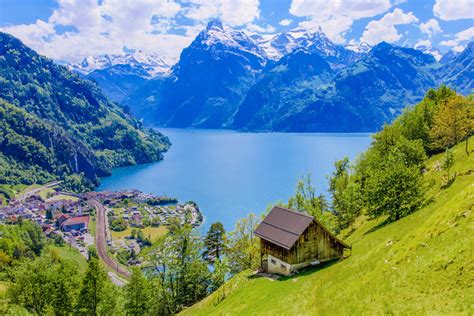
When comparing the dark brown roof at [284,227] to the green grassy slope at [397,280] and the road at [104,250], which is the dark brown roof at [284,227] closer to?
the green grassy slope at [397,280]

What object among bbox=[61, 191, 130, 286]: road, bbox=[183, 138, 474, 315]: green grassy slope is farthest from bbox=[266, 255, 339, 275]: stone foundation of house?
bbox=[61, 191, 130, 286]: road

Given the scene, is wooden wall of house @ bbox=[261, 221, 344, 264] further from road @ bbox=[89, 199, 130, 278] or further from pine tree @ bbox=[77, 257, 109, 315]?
road @ bbox=[89, 199, 130, 278]

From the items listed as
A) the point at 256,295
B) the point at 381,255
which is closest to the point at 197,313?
the point at 256,295

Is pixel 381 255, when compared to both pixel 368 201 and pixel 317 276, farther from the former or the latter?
pixel 368 201

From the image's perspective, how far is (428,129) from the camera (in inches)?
3110

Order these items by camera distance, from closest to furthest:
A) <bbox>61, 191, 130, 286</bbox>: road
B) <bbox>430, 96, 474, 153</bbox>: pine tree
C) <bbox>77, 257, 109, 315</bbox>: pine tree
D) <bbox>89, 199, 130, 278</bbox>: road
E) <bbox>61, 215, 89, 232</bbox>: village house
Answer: <bbox>77, 257, 109, 315</bbox>: pine tree → <bbox>430, 96, 474, 153</bbox>: pine tree → <bbox>61, 191, 130, 286</bbox>: road → <bbox>89, 199, 130, 278</bbox>: road → <bbox>61, 215, 89, 232</bbox>: village house

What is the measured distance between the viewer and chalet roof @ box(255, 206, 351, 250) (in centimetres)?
4278

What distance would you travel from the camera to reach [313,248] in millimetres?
43438

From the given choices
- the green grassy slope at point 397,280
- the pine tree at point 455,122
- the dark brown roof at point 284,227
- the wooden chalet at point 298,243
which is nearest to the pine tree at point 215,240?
the dark brown roof at point 284,227

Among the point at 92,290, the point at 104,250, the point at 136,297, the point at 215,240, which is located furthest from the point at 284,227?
the point at 104,250

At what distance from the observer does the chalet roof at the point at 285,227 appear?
42781mm

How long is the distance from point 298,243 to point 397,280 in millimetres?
18457

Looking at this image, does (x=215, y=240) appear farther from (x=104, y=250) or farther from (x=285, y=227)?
(x=104, y=250)

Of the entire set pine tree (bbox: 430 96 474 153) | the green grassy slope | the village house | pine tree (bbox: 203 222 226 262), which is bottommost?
the green grassy slope
